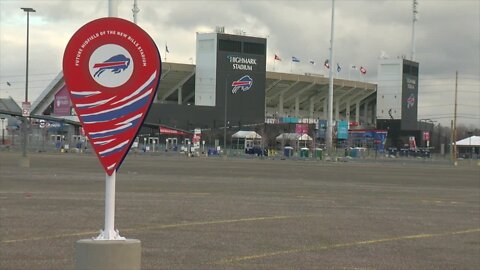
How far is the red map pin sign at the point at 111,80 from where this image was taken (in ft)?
13.1

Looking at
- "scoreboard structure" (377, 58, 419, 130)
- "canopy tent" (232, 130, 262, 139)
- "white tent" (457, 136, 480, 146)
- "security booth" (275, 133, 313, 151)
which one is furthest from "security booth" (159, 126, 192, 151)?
"white tent" (457, 136, 480, 146)

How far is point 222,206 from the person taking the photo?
15812 mm

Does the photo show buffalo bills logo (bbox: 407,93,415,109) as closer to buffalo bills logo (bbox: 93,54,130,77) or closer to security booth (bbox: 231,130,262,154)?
security booth (bbox: 231,130,262,154)

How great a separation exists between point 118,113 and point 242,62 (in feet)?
345

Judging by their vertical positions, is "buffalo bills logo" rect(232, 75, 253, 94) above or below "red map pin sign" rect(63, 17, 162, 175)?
above

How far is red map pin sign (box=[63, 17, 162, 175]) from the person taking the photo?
4.00m

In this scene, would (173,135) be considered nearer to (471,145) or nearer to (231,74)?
(231,74)

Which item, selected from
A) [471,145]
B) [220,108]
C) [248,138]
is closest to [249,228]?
[248,138]

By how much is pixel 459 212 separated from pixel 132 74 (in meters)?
13.9

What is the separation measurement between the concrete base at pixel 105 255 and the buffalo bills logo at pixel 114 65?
3.53 feet

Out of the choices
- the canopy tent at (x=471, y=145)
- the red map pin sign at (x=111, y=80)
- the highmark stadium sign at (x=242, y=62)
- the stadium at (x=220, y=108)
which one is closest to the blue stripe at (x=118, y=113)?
the red map pin sign at (x=111, y=80)

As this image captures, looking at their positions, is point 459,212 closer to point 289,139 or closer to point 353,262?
point 353,262

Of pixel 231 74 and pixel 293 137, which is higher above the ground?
pixel 231 74

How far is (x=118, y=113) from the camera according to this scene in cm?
407
